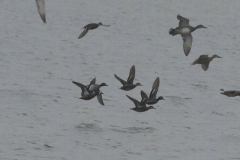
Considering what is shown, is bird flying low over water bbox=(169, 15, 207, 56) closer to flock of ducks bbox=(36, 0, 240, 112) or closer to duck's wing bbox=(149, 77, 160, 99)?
flock of ducks bbox=(36, 0, 240, 112)

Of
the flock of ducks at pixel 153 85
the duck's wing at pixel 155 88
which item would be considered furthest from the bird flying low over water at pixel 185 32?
the duck's wing at pixel 155 88

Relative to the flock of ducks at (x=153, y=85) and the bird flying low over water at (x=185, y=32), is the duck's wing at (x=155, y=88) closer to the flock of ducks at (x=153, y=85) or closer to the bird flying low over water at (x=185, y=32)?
the flock of ducks at (x=153, y=85)

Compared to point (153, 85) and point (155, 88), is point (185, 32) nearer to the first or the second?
point (153, 85)

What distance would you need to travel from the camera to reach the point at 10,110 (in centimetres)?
1827

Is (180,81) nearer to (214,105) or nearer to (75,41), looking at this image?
(214,105)

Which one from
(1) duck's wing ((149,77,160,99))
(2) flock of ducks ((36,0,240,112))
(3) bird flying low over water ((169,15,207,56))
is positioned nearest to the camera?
(3) bird flying low over water ((169,15,207,56))

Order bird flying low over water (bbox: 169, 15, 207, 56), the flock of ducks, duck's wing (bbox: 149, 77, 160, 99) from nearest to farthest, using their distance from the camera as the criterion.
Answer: bird flying low over water (bbox: 169, 15, 207, 56) → the flock of ducks → duck's wing (bbox: 149, 77, 160, 99)

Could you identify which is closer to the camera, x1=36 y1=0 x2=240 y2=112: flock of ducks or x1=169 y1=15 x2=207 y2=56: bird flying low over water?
x1=169 y1=15 x2=207 y2=56: bird flying low over water

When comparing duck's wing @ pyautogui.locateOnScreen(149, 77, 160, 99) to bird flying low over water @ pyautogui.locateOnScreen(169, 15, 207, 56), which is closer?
bird flying low over water @ pyautogui.locateOnScreen(169, 15, 207, 56)

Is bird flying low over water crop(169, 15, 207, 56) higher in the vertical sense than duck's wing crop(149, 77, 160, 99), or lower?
higher

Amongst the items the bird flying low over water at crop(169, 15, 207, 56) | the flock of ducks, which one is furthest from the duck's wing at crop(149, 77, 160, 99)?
the bird flying low over water at crop(169, 15, 207, 56)

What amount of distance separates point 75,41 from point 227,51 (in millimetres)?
7375

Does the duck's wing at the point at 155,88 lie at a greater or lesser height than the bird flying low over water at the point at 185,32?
lesser

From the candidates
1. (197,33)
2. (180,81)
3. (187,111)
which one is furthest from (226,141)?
(197,33)
